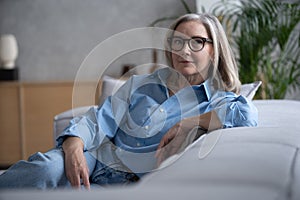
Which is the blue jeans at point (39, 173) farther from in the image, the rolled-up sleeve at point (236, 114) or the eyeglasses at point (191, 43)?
the eyeglasses at point (191, 43)

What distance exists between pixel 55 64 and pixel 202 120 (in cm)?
312

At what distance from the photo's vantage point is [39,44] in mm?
4477

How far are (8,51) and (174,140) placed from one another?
309 centimetres

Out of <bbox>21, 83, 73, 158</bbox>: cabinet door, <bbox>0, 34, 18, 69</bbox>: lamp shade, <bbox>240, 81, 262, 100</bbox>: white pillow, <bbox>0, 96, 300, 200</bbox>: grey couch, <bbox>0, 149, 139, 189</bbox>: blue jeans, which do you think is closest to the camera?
<bbox>0, 96, 300, 200</bbox>: grey couch

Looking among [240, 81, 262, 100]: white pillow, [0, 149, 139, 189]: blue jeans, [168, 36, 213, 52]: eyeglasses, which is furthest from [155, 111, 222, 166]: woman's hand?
[240, 81, 262, 100]: white pillow

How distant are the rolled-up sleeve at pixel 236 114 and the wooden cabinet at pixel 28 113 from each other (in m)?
2.73

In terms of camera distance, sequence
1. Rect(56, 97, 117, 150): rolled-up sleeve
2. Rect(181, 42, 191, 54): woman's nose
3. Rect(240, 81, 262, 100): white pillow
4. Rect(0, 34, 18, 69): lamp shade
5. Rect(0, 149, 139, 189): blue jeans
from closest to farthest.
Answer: Rect(0, 149, 139, 189): blue jeans, Rect(56, 97, 117, 150): rolled-up sleeve, Rect(181, 42, 191, 54): woman's nose, Rect(240, 81, 262, 100): white pillow, Rect(0, 34, 18, 69): lamp shade

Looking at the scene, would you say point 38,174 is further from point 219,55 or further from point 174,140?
point 219,55

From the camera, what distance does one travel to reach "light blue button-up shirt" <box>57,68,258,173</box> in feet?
5.35

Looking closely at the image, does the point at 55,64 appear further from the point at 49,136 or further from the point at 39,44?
the point at 49,136

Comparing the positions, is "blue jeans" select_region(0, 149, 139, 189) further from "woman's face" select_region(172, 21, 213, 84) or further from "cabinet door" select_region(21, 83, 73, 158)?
"cabinet door" select_region(21, 83, 73, 158)

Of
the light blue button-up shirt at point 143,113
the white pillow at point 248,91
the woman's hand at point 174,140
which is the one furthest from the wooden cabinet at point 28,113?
the woman's hand at point 174,140

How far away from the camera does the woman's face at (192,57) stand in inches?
67.7

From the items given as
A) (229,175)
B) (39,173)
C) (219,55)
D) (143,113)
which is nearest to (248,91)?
(219,55)
